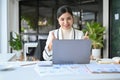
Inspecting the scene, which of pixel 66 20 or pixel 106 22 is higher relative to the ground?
pixel 106 22

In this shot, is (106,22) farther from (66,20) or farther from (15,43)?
(66,20)

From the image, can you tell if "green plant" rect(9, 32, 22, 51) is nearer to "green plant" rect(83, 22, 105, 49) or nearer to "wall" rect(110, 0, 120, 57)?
"green plant" rect(83, 22, 105, 49)

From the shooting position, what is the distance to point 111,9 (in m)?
6.96

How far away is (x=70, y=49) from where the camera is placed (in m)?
1.69

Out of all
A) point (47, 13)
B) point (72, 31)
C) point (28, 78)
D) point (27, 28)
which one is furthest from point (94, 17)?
point (28, 78)

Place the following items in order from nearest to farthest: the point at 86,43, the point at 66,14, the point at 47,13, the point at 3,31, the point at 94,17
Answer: the point at 86,43
the point at 66,14
the point at 3,31
the point at 94,17
the point at 47,13

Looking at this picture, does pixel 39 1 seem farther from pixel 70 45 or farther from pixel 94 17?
pixel 70 45

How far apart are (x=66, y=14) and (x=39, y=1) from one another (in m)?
6.02

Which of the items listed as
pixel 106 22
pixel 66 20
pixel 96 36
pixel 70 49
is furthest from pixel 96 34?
pixel 70 49

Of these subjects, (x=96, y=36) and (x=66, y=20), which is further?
(x=96, y=36)

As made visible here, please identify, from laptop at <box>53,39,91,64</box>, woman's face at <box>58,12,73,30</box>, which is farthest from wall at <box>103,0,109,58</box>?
laptop at <box>53,39,91,64</box>

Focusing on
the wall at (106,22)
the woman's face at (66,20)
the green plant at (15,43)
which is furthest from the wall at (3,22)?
the woman's face at (66,20)

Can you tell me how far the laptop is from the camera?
5.49ft

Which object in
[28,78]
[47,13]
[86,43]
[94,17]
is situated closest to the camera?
[28,78]
